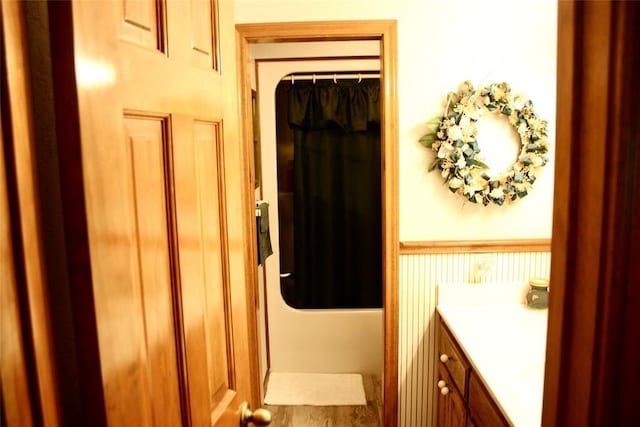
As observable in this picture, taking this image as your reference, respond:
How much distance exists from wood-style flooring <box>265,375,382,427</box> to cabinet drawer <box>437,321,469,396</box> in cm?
77

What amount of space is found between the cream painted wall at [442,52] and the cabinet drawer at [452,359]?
56 cm

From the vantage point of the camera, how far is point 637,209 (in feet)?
1.84

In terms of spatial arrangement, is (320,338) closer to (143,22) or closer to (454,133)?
(454,133)

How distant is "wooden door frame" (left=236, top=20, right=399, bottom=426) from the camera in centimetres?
212

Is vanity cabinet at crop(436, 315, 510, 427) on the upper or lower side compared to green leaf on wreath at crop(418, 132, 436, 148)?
lower

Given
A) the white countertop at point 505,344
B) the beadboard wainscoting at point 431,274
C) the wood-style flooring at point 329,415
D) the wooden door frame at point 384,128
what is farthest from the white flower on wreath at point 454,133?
the wood-style flooring at point 329,415

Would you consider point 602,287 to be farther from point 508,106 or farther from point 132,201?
point 508,106

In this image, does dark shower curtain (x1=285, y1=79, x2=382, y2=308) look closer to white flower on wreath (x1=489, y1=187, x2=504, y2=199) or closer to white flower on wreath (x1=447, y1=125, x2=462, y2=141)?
white flower on wreath (x1=447, y1=125, x2=462, y2=141)

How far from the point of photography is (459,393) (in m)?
1.88

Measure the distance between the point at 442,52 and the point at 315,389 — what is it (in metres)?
2.21

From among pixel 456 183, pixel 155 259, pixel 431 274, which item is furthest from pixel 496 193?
pixel 155 259

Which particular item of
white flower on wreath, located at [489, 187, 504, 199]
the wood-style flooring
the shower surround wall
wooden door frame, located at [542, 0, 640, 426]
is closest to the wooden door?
wooden door frame, located at [542, 0, 640, 426]

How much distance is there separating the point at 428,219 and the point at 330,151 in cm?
133

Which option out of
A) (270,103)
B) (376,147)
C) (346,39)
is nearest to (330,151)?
(376,147)
